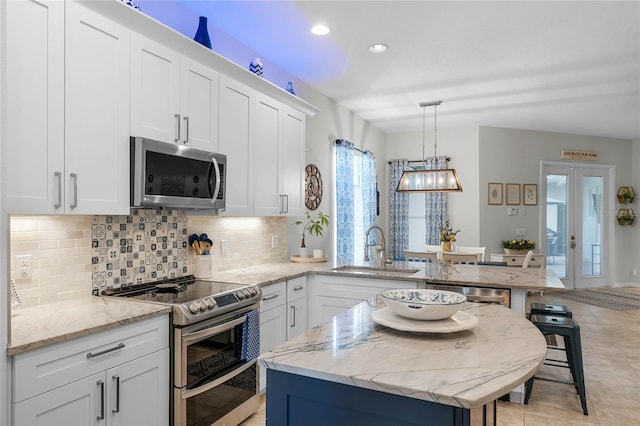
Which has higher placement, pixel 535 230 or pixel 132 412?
pixel 535 230

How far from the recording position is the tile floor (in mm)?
2818

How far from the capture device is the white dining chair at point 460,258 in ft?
14.0

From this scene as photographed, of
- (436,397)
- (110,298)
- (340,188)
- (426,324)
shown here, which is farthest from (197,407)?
(340,188)

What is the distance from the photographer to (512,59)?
3949mm

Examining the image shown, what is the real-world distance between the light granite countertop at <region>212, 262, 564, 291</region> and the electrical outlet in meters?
1.21

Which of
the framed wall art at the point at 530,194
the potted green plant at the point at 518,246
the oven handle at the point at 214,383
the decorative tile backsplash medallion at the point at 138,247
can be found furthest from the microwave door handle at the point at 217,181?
the framed wall art at the point at 530,194

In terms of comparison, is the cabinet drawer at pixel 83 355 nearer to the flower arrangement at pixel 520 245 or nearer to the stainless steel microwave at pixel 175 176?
the stainless steel microwave at pixel 175 176

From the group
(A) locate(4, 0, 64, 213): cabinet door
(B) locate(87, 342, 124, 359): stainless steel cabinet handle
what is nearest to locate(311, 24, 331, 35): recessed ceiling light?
(A) locate(4, 0, 64, 213): cabinet door

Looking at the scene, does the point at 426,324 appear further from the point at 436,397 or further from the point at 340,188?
the point at 340,188

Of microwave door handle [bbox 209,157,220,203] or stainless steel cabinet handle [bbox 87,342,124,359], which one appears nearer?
stainless steel cabinet handle [bbox 87,342,124,359]

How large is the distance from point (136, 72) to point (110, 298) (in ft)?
4.00

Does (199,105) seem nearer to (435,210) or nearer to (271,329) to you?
(271,329)

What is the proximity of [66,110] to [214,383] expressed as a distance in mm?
1577

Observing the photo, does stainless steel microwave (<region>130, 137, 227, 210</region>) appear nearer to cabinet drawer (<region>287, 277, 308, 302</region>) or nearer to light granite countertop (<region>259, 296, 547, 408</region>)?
cabinet drawer (<region>287, 277, 308, 302</region>)
